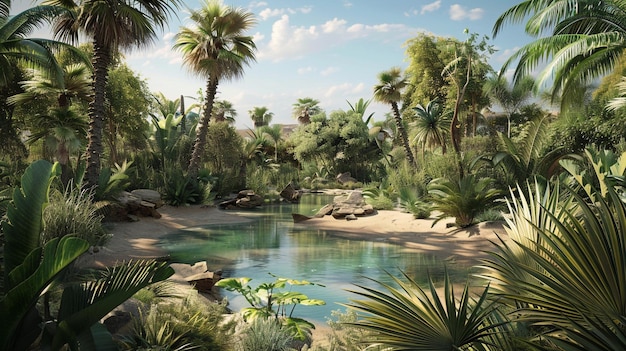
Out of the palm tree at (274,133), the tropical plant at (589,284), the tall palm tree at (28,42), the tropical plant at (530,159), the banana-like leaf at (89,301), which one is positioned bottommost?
the banana-like leaf at (89,301)

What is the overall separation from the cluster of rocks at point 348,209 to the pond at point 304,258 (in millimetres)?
1692

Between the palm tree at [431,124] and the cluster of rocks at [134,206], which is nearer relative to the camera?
the cluster of rocks at [134,206]

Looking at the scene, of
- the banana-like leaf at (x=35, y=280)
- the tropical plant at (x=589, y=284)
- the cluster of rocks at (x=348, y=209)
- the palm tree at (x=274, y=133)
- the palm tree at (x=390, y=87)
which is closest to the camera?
the tropical plant at (x=589, y=284)

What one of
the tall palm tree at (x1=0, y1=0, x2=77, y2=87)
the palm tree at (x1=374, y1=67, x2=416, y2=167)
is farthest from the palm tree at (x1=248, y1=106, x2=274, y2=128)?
the tall palm tree at (x1=0, y1=0, x2=77, y2=87)

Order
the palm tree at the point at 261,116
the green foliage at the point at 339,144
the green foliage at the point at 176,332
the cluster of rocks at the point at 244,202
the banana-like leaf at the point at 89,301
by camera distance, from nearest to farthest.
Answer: the banana-like leaf at the point at 89,301
the green foliage at the point at 176,332
the cluster of rocks at the point at 244,202
the green foliage at the point at 339,144
the palm tree at the point at 261,116

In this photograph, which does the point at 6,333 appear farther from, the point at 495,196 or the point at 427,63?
the point at 427,63

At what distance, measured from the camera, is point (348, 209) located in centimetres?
1628

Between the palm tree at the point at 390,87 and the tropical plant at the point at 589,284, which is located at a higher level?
the palm tree at the point at 390,87

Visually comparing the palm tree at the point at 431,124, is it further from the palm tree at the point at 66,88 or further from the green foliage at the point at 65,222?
the green foliage at the point at 65,222

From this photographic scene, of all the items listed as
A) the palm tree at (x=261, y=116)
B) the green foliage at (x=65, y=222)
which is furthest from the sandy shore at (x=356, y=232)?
the palm tree at (x=261, y=116)

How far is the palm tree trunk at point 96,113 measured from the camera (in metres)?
13.1

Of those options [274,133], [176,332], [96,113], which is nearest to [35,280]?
[176,332]

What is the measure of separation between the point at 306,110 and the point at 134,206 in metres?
37.1

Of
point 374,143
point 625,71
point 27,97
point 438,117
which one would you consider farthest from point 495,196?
point 374,143
